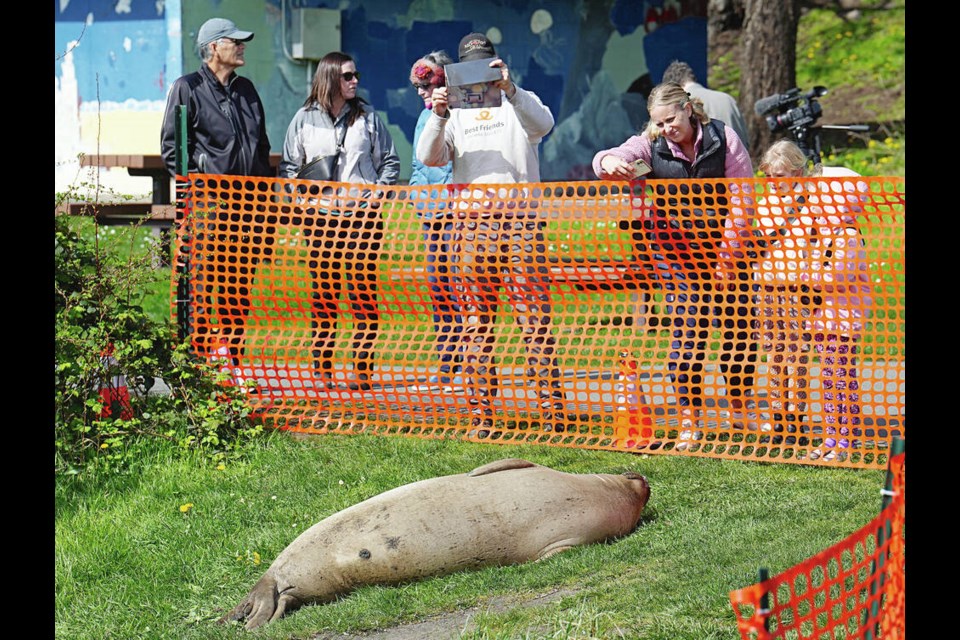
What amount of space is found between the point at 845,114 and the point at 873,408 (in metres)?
18.3

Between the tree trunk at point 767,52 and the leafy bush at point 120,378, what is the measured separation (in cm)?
1266

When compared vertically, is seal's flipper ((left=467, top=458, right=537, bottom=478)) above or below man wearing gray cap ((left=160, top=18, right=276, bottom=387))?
below

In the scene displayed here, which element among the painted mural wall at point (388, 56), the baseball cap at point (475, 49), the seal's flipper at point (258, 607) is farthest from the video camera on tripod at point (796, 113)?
the painted mural wall at point (388, 56)

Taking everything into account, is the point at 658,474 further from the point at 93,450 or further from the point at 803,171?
the point at 93,450

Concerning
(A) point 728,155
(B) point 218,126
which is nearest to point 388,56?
(B) point 218,126

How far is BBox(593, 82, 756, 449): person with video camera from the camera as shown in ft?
23.2

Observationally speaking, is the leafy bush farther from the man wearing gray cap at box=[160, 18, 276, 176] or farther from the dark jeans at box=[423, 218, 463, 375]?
the dark jeans at box=[423, 218, 463, 375]

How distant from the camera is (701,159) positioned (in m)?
7.20

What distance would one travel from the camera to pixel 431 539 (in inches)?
216

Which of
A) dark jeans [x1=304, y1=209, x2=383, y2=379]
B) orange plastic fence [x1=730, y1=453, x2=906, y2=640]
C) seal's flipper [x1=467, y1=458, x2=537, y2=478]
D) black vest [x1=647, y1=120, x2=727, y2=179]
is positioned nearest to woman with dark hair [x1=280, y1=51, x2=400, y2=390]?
dark jeans [x1=304, y1=209, x2=383, y2=379]

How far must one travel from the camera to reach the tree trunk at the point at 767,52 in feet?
60.5

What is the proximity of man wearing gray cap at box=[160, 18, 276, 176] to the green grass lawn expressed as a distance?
6.38ft
